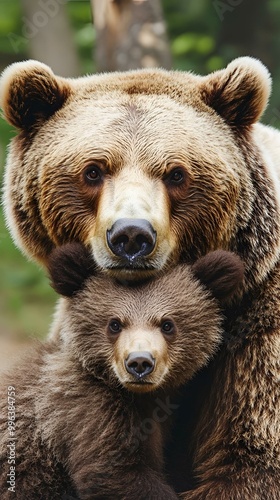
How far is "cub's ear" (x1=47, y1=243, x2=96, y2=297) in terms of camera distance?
5.03 metres

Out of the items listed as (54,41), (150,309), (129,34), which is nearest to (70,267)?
(150,309)

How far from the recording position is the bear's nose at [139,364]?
4.51 metres

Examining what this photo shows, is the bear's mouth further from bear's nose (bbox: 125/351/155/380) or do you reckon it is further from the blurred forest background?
the blurred forest background

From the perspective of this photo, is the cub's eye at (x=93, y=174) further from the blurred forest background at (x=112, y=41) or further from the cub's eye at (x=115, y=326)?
the blurred forest background at (x=112, y=41)

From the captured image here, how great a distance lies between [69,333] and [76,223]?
1.89 ft

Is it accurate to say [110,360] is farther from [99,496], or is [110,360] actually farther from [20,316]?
[20,316]

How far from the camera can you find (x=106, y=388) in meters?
5.02

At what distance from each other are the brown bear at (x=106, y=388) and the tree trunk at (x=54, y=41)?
271 inches

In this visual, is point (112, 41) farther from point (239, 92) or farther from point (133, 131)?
point (133, 131)

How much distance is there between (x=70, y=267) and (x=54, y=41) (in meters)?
7.26

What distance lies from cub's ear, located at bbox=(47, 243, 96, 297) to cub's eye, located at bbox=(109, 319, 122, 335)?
0.99 feet

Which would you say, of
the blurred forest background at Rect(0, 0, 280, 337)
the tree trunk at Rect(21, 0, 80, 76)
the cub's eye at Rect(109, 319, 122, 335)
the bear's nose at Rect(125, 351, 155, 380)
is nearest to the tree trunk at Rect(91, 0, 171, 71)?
the blurred forest background at Rect(0, 0, 280, 337)

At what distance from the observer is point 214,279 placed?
503 cm

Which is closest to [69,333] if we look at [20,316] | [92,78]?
Answer: [92,78]
